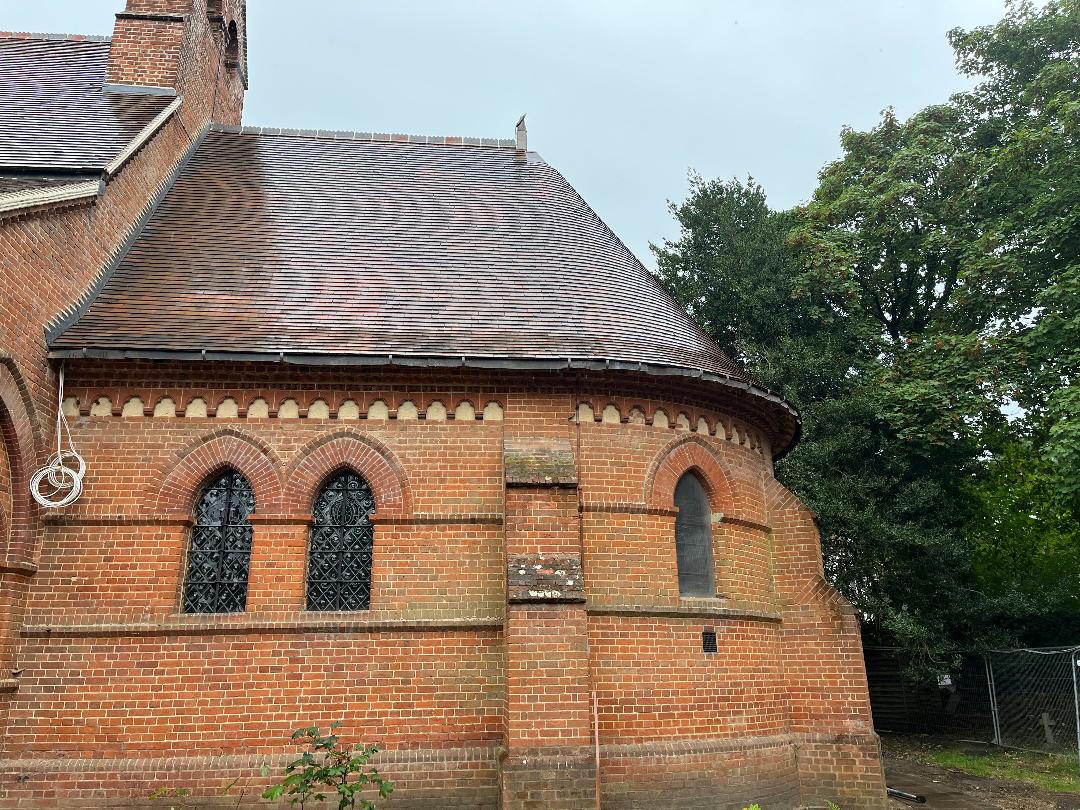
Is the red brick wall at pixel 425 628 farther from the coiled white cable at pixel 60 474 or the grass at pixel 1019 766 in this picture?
the grass at pixel 1019 766

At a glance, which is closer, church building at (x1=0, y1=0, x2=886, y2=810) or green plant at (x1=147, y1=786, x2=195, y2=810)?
green plant at (x1=147, y1=786, x2=195, y2=810)

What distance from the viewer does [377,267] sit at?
35.4ft

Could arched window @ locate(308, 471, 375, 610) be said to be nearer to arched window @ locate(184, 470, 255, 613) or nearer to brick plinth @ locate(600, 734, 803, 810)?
arched window @ locate(184, 470, 255, 613)

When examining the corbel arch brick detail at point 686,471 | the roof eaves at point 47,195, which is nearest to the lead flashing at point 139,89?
the roof eaves at point 47,195

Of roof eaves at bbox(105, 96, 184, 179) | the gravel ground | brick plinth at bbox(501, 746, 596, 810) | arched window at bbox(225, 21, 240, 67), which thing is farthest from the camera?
arched window at bbox(225, 21, 240, 67)

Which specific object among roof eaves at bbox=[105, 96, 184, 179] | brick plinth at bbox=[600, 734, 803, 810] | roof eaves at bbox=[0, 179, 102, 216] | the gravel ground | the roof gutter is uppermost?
roof eaves at bbox=[105, 96, 184, 179]

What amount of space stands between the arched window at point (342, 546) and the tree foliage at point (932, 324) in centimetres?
1122

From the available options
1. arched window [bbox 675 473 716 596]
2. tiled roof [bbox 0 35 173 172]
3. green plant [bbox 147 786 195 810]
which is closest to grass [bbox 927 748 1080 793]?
arched window [bbox 675 473 716 596]

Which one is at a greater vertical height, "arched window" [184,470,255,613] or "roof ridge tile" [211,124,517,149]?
"roof ridge tile" [211,124,517,149]

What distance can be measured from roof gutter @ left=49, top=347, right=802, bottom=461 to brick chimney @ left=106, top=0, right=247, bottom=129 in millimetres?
6744

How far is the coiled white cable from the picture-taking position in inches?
322

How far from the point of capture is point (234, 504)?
8.92 meters

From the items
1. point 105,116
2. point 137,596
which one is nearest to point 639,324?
point 137,596

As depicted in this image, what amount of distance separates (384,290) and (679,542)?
5.14 meters
